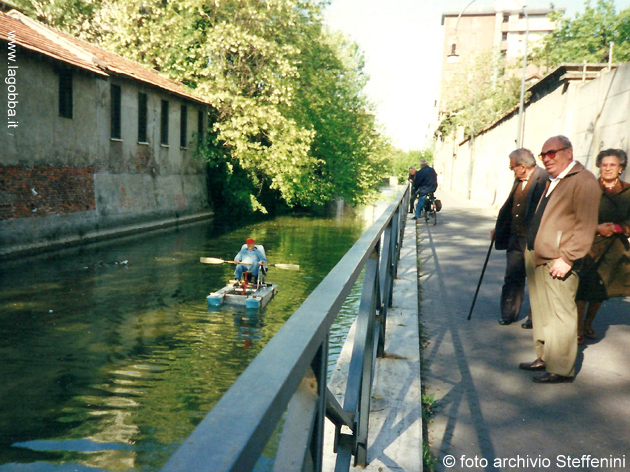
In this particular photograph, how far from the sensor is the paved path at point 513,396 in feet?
10.9

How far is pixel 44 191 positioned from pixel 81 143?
8.90 feet

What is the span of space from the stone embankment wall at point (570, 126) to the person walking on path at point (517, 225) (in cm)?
646

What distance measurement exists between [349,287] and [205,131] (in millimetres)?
28368

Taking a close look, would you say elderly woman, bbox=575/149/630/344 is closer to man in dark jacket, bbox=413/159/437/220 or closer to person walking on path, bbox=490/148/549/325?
person walking on path, bbox=490/148/549/325

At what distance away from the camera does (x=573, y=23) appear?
40344mm

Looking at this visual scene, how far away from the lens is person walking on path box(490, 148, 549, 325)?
20.3 ft

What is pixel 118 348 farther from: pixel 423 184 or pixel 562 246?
pixel 423 184

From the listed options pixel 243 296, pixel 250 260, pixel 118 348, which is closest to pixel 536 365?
pixel 118 348

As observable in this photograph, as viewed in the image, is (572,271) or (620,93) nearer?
(572,271)

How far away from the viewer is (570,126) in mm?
16859

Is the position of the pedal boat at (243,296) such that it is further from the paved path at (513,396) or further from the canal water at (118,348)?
the paved path at (513,396)

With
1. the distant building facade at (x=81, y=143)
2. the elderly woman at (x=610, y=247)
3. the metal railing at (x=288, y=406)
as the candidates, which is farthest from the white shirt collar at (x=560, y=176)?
the distant building facade at (x=81, y=143)

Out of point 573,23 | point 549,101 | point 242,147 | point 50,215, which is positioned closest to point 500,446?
point 50,215

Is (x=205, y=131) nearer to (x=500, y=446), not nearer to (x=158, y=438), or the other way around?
(x=158, y=438)
